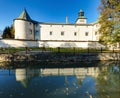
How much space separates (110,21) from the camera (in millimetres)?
21609

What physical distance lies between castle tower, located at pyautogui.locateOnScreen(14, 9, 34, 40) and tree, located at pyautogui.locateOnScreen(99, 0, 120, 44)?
1047 inches

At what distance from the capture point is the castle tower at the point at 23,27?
4546 cm

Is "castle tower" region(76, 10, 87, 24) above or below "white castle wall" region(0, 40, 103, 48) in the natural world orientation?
above

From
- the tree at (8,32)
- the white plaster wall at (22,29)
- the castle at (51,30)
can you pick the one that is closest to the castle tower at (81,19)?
the castle at (51,30)

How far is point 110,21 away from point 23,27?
28.3 metres

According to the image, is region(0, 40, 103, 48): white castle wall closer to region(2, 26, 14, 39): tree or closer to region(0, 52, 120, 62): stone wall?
region(2, 26, 14, 39): tree

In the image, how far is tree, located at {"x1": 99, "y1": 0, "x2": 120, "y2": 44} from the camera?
21109 millimetres

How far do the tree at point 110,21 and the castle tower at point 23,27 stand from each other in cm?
2660

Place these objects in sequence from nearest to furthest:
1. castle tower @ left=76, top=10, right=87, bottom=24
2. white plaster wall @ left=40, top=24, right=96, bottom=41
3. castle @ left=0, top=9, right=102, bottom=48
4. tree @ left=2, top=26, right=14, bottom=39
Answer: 1. castle @ left=0, top=9, right=102, bottom=48
2. tree @ left=2, top=26, right=14, bottom=39
3. white plaster wall @ left=40, top=24, right=96, bottom=41
4. castle tower @ left=76, top=10, right=87, bottom=24

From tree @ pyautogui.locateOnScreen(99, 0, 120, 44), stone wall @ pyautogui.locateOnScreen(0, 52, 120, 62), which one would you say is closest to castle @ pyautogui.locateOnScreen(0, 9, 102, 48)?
stone wall @ pyautogui.locateOnScreen(0, 52, 120, 62)

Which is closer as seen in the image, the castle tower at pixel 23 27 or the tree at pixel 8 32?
the castle tower at pixel 23 27

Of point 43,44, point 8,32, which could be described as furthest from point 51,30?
point 8,32

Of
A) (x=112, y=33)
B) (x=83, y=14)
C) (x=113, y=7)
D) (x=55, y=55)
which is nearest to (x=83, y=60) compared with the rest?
(x=55, y=55)

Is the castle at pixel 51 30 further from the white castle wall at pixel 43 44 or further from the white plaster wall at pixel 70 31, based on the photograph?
the white castle wall at pixel 43 44
